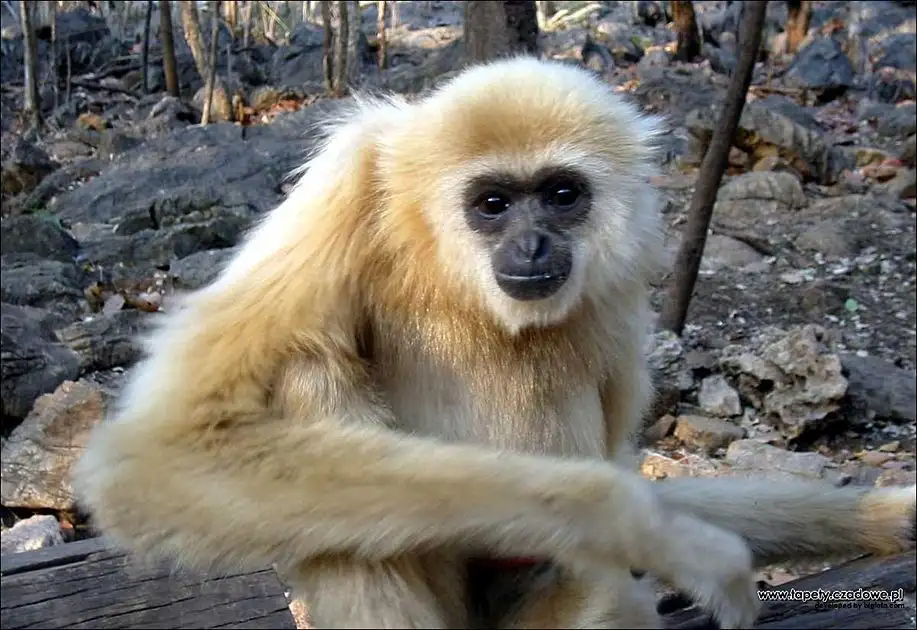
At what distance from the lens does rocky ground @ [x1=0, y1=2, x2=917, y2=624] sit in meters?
6.88

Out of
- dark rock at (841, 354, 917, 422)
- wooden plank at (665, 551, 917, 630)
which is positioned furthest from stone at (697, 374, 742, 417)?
wooden plank at (665, 551, 917, 630)

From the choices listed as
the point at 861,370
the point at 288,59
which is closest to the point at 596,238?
the point at 861,370

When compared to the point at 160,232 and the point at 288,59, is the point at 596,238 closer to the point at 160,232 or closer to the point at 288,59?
the point at 160,232

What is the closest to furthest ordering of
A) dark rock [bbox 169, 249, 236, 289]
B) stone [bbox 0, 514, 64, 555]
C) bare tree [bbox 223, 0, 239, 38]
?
stone [bbox 0, 514, 64, 555] → dark rock [bbox 169, 249, 236, 289] → bare tree [bbox 223, 0, 239, 38]

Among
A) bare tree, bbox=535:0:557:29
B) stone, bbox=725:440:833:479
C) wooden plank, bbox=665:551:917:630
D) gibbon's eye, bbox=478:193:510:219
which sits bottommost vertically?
stone, bbox=725:440:833:479

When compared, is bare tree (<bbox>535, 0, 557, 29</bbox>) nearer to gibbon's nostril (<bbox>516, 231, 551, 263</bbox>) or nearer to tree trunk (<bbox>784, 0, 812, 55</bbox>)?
tree trunk (<bbox>784, 0, 812, 55</bbox>)

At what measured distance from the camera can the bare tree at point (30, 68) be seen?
64.8ft

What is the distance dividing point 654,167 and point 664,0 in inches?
1105

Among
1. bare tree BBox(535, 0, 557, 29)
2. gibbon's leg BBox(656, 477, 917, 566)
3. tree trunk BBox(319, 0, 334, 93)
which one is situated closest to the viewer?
gibbon's leg BBox(656, 477, 917, 566)

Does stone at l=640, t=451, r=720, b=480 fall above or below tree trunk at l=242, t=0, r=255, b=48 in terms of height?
below

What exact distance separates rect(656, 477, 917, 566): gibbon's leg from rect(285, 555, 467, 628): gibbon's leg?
134 centimetres

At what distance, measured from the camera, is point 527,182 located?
3053 millimetres

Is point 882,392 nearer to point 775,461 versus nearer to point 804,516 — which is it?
point 775,461

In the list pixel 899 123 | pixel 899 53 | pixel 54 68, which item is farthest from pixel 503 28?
pixel 54 68
